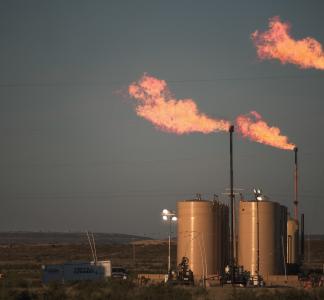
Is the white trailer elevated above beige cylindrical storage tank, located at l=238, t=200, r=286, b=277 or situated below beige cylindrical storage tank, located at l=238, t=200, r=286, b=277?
below

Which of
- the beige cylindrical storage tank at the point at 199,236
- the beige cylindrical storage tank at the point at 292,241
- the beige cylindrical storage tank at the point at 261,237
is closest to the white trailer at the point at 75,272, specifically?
the beige cylindrical storage tank at the point at 199,236

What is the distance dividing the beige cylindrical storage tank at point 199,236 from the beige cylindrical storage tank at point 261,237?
2.51 metres

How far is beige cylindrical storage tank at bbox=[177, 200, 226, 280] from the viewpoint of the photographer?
5688 centimetres

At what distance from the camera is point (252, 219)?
59.1m

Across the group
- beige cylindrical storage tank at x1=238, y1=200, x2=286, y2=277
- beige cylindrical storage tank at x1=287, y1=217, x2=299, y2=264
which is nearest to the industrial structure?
beige cylindrical storage tank at x1=238, y1=200, x2=286, y2=277

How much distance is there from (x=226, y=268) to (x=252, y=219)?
18.9ft

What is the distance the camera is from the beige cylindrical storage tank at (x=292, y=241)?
69.3m

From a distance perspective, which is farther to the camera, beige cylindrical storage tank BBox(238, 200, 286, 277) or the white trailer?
beige cylindrical storage tank BBox(238, 200, 286, 277)

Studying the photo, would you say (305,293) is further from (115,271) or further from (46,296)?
(115,271)

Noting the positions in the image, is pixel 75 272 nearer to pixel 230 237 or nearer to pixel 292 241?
pixel 230 237

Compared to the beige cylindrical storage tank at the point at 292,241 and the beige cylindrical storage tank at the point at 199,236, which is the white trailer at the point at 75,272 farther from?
the beige cylindrical storage tank at the point at 292,241

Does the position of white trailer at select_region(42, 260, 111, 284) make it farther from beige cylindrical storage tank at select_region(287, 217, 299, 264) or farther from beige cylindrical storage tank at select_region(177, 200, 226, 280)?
beige cylindrical storage tank at select_region(287, 217, 299, 264)

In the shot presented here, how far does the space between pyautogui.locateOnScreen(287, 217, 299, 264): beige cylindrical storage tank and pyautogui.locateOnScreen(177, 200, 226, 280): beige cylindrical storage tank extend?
12982 mm

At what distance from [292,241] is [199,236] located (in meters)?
17.1
